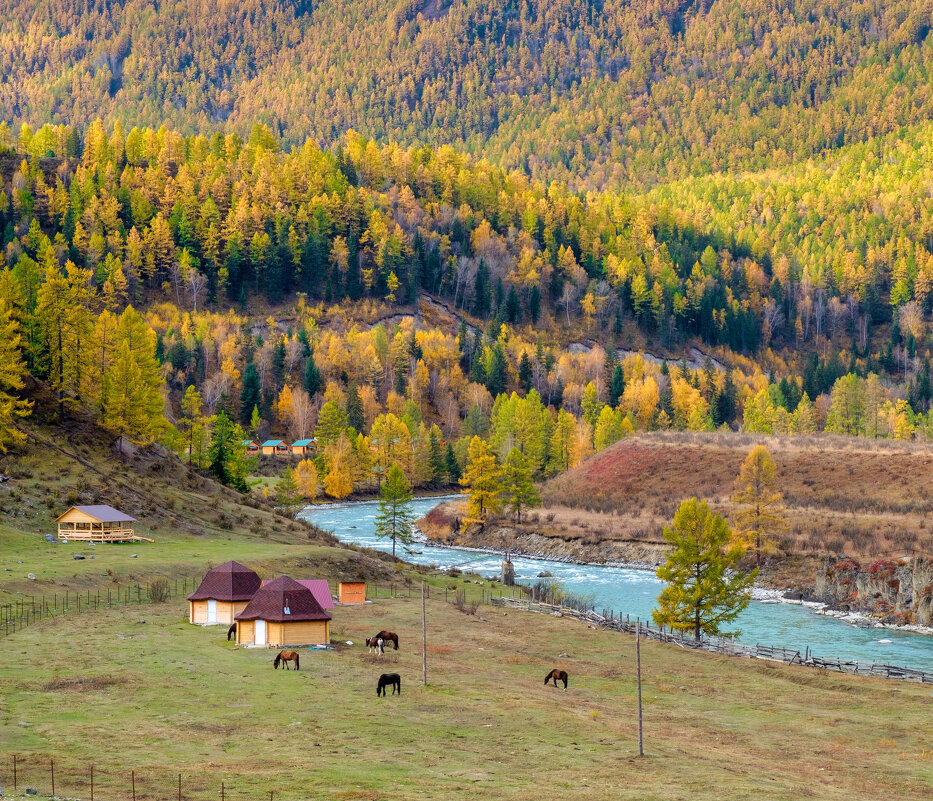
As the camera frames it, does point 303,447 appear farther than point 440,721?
Yes

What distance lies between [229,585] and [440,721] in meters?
23.2

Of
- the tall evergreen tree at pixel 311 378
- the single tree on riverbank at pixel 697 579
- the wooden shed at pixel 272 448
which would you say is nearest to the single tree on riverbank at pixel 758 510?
the single tree on riverbank at pixel 697 579

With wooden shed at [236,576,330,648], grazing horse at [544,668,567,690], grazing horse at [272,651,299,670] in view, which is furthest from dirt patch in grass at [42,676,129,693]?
grazing horse at [544,668,567,690]

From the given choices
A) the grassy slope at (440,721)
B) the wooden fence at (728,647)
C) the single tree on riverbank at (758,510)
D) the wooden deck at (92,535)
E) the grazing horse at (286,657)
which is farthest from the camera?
the single tree on riverbank at (758,510)

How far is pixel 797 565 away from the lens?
99.1 meters

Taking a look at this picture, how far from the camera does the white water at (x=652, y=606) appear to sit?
7112 centimetres

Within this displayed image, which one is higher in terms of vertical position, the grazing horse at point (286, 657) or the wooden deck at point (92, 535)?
the grazing horse at point (286, 657)

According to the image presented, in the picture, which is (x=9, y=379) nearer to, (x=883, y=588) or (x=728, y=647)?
(x=728, y=647)

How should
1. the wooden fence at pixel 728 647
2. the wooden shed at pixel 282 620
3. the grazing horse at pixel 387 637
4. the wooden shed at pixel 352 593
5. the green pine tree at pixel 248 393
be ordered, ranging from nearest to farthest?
the grazing horse at pixel 387 637 < the wooden shed at pixel 282 620 < the wooden fence at pixel 728 647 < the wooden shed at pixel 352 593 < the green pine tree at pixel 248 393

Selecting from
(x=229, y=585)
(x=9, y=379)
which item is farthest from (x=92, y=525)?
(x=229, y=585)

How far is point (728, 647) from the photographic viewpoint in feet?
222

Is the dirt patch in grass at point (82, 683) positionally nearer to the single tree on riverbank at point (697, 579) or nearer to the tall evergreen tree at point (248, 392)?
the single tree on riverbank at point (697, 579)

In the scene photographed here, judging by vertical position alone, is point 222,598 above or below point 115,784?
below

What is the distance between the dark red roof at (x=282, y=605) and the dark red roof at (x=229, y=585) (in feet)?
12.2
